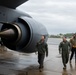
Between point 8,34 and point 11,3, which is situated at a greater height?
point 11,3

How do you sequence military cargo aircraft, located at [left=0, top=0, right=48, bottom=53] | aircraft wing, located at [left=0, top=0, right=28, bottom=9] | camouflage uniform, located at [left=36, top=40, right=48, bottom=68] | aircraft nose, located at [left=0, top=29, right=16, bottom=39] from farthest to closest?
aircraft wing, located at [left=0, top=0, right=28, bottom=9] < military cargo aircraft, located at [left=0, top=0, right=48, bottom=53] < camouflage uniform, located at [left=36, top=40, right=48, bottom=68] < aircraft nose, located at [left=0, top=29, right=16, bottom=39]

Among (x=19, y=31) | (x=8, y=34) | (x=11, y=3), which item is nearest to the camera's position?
(x=8, y=34)

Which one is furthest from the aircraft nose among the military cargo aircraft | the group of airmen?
the group of airmen

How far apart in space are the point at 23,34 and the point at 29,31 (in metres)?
0.35

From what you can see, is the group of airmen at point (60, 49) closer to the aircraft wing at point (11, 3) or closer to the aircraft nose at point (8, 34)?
the aircraft nose at point (8, 34)

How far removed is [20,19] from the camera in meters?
10.8

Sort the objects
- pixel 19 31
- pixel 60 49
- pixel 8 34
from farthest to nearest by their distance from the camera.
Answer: pixel 60 49, pixel 19 31, pixel 8 34

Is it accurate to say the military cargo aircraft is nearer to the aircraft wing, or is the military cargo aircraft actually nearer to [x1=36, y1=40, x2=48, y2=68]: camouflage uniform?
the aircraft wing

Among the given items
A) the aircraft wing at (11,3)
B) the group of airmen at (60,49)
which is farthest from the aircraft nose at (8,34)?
the aircraft wing at (11,3)

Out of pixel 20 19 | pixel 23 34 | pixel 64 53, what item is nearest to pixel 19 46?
pixel 23 34

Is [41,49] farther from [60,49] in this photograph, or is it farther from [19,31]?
[19,31]

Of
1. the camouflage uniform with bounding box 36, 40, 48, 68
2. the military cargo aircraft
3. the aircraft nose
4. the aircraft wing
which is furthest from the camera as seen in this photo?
the aircraft wing

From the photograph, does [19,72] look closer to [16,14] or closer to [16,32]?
[16,32]

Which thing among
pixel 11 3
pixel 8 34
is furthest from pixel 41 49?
pixel 11 3
